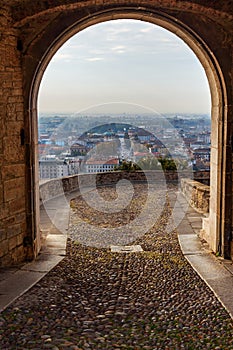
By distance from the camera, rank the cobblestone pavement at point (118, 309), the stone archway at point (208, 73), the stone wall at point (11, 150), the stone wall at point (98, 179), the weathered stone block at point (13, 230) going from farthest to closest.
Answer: the stone wall at point (98, 179) < the stone archway at point (208, 73) < the weathered stone block at point (13, 230) < the stone wall at point (11, 150) < the cobblestone pavement at point (118, 309)

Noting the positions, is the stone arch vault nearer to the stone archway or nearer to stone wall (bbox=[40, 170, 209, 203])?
the stone archway

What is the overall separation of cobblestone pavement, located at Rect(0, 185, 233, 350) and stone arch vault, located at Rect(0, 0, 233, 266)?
0.69 metres

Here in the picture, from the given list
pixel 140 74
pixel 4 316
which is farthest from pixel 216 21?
pixel 140 74

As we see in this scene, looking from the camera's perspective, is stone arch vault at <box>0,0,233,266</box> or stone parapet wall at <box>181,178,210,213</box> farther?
stone parapet wall at <box>181,178,210,213</box>

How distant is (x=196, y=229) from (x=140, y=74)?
316 inches

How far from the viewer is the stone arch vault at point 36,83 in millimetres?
4863

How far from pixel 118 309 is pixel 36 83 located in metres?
2.79

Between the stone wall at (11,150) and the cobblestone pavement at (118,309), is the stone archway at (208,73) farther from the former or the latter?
the cobblestone pavement at (118,309)

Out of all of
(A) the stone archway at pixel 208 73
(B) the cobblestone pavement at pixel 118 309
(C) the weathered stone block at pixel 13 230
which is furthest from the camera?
(A) the stone archway at pixel 208 73

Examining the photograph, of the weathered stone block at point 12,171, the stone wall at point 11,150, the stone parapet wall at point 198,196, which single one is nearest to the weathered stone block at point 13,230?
the stone wall at point 11,150

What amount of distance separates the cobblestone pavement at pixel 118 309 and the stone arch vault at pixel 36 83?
688mm

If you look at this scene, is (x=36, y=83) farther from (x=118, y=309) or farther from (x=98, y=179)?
(x=98, y=179)

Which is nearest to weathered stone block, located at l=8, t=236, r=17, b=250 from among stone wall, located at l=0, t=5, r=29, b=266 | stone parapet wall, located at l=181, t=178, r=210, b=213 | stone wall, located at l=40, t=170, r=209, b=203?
stone wall, located at l=0, t=5, r=29, b=266

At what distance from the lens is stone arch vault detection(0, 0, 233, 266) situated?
486 centimetres
